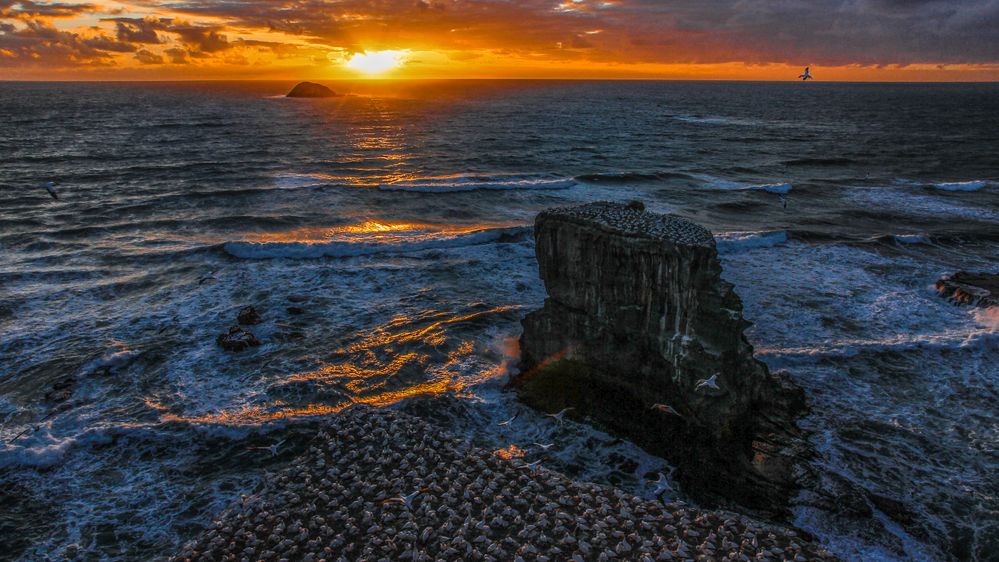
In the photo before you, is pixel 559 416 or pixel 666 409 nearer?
pixel 666 409

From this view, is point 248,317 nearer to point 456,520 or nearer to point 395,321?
point 395,321

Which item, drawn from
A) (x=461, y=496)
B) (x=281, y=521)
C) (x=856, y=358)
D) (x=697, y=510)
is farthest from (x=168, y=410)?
(x=856, y=358)

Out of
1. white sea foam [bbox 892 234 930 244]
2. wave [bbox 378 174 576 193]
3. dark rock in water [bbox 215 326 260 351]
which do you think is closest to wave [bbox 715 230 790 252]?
white sea foam [bbox 892 234 930 244]

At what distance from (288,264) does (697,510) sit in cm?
2470

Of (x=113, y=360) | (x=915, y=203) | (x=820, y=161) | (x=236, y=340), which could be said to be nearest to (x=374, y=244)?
(x=236, y=340)

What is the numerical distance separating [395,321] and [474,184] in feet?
86.1

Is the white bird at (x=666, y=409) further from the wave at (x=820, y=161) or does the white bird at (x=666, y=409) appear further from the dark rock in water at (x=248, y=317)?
the wave at (x=820, y=161)

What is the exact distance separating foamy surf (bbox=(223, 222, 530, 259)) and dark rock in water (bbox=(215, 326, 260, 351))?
10.1 metres

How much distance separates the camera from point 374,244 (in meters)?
32.4

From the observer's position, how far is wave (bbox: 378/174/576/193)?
4641 cm

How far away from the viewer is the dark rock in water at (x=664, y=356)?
14.1 m

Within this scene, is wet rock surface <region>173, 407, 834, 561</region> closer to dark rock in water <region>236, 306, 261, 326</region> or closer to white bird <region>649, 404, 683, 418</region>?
white bird <region>649, 404, 683, 418</region>

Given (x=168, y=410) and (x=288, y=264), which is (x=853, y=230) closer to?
(x=288, y=264)

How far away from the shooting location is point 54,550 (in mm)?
12047
